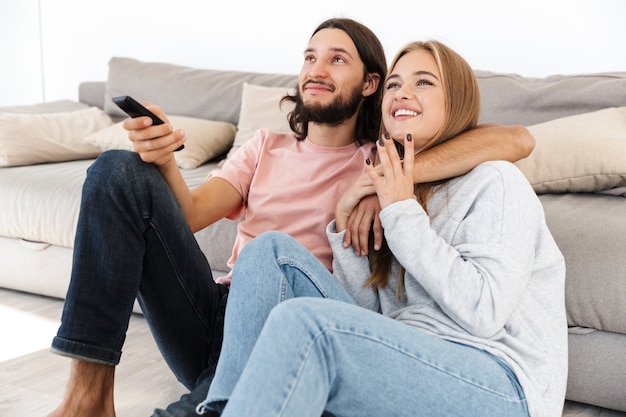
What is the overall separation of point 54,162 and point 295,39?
119 centimetres

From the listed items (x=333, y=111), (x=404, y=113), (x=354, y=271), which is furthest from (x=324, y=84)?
(x=354, y=271)

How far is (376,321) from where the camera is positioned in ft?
3.46

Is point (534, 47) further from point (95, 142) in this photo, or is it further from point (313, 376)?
point (313, 376)

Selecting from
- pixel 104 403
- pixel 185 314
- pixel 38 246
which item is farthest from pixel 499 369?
pixel 38 246

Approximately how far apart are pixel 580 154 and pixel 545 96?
0.39 meters

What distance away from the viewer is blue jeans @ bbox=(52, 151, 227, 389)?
133cm

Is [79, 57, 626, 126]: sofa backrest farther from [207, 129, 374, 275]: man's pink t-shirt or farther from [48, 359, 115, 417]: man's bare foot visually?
[48, 359, 115, 417]: man's bare foot

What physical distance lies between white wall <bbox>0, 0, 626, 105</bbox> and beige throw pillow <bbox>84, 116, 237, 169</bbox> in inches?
23.1

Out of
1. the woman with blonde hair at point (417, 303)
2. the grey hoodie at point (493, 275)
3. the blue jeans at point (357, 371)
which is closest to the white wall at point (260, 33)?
the woman with blonde hair at point (417, 303)

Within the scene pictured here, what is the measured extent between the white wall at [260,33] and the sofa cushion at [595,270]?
1.16 metres

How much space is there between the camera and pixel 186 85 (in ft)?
10.1

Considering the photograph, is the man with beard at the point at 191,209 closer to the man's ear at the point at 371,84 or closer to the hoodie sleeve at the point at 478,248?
the man's ear at the point at 371,84

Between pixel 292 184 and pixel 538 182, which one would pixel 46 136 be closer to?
pixel 292 184

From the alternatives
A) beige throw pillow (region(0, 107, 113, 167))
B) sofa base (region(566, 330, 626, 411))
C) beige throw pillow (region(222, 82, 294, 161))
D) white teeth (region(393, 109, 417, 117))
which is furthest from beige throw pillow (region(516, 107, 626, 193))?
beige throw pillow (region(0, 107, 113, 167))
